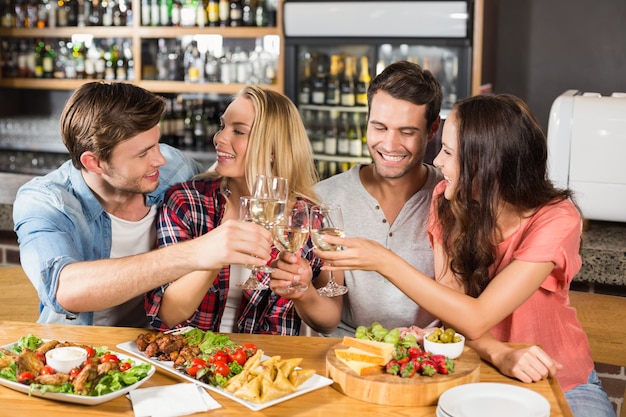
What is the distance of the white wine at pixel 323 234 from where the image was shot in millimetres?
1794

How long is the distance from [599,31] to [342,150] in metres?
1.63

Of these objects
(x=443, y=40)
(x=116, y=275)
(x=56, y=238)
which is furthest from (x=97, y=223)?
(x=443, y=40)

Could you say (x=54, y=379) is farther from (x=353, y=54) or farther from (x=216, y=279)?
(x=353, y=54)

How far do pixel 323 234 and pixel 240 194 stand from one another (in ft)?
2.37

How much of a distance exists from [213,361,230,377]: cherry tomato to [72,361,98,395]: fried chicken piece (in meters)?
0.24

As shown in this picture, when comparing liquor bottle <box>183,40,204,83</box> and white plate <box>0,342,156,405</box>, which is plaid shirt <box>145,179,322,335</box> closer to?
white plate <box>0,342,156,405</box>

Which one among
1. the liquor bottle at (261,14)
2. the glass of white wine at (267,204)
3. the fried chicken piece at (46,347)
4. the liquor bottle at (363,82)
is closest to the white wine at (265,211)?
the glass of white wine at (267,204)

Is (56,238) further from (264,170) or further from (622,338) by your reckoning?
(622,338)

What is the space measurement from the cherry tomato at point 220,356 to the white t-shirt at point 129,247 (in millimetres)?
709

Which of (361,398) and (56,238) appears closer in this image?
(361,398)

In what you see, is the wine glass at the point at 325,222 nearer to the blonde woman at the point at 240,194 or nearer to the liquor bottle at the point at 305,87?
the blonde woman at the point at 240,194

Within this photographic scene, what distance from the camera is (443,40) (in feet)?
14.3

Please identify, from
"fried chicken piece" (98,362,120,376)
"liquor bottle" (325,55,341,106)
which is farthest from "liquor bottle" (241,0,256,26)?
"fried chicken piece" (98,362,120,376)

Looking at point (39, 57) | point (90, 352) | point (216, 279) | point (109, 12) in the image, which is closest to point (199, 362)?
point (90, 352)
